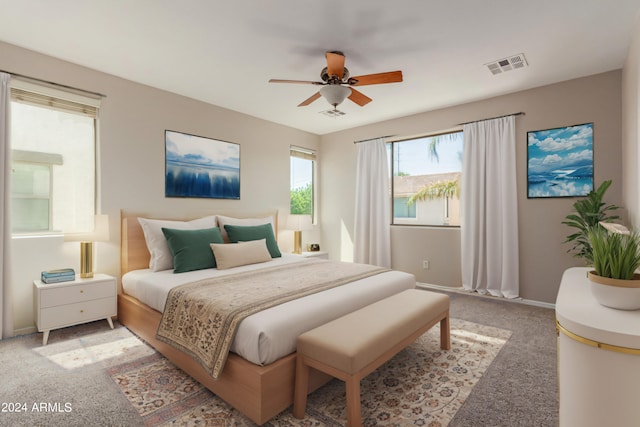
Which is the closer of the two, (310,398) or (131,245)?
(310,398)

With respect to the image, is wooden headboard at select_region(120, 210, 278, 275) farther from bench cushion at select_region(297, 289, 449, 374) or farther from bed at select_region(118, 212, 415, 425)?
bench cushion at select_region(297, 289, 449, 374)

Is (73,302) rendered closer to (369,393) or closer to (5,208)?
(5,208)

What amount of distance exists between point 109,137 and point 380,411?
364 centimetres

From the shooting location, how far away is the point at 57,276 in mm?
2869

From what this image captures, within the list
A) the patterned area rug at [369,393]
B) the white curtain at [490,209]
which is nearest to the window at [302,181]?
the white curtain at [490,209]

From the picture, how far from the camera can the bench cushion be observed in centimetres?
168

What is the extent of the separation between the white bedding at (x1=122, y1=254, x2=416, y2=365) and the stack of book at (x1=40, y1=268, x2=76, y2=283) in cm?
47

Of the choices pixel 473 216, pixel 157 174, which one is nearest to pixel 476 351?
pixel 473 216

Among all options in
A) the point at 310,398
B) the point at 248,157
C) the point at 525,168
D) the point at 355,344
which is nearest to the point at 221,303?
the point at 310,398

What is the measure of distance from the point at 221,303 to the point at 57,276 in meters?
1.89

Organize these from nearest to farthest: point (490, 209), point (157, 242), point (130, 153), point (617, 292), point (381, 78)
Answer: point (617, 292) → point (381, 78) → point (157, 242) → point (130, 153) → point (490, 209)

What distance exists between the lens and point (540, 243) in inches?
151

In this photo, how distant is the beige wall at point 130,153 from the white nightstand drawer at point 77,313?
44 centimetres

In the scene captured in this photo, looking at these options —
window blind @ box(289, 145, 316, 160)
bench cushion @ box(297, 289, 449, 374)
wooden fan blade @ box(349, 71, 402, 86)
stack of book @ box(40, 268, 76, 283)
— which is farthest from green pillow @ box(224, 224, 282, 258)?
wooden fan blade @ box(349, 71, 402, 86)
